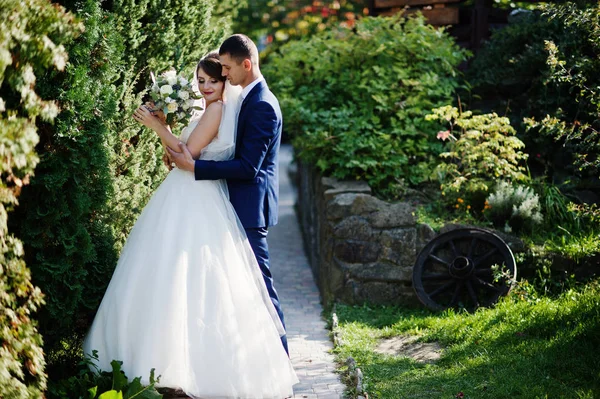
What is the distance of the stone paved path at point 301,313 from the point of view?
4.90 metres

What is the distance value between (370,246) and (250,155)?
8.02 feet

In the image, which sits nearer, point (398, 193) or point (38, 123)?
point (38, 123)

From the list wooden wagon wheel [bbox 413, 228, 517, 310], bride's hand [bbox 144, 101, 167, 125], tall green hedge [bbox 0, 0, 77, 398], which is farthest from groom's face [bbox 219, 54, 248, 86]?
wooden wagon wheel [bbox 413, 228, 517, 310]

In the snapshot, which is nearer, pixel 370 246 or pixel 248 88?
pixel 248 88

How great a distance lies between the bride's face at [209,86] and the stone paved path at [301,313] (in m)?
1.97

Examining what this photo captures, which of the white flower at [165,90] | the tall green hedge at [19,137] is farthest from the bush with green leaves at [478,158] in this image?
the tall green hedge at [19,137]

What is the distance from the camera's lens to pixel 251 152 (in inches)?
175

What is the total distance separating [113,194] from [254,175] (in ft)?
2.90

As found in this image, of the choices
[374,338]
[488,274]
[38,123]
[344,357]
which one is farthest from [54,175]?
[488,274]

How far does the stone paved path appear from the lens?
4898 mm

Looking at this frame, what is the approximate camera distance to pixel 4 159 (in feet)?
9.95

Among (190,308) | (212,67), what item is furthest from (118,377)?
(212,67)

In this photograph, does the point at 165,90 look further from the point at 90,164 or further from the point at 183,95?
the point at 90,164

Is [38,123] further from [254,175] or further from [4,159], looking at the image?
[254,175]
